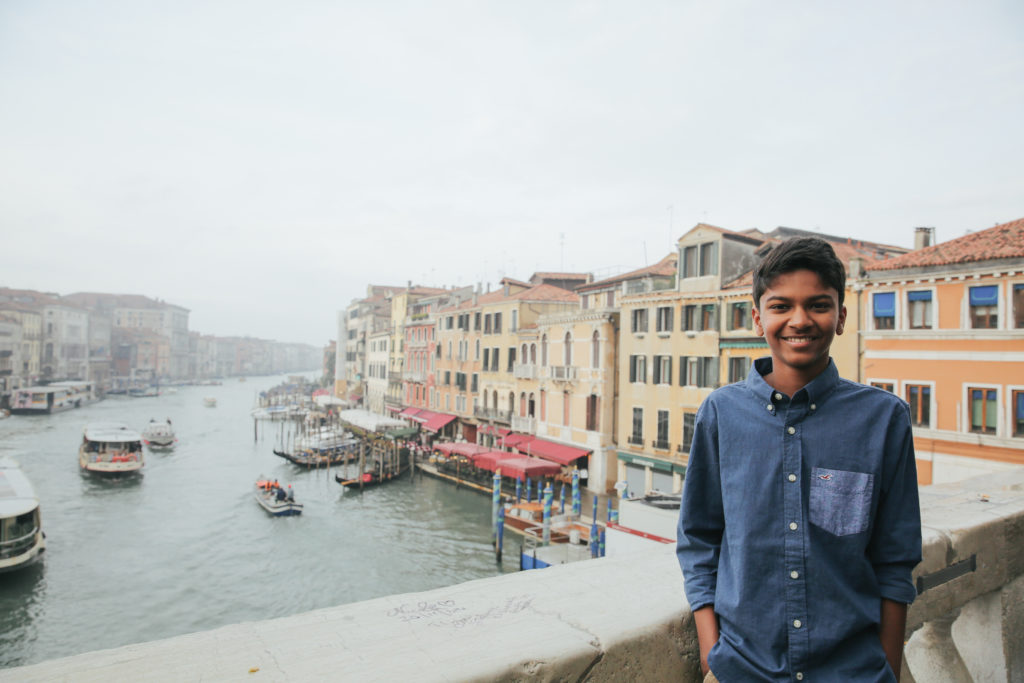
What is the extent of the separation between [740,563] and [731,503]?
0.13 m

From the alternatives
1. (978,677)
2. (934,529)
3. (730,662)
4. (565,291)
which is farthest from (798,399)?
(565,291)

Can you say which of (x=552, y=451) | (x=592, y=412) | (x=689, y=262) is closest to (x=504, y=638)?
(x=689, y=262)

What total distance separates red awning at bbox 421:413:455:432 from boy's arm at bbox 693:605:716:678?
35629mm

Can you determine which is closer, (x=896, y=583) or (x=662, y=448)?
(x=896, y=583)

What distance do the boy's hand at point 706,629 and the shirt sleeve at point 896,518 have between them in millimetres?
352

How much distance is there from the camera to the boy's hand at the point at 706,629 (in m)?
1.36

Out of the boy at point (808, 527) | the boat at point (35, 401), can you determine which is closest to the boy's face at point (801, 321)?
the boy at point (808, 527)

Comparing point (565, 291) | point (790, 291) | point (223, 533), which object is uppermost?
point (565, 291)

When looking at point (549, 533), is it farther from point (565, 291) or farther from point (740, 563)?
point (740, 563)

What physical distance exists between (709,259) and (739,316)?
2.22 m

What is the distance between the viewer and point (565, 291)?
32.8m

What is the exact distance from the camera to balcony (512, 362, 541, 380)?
95.6 feet

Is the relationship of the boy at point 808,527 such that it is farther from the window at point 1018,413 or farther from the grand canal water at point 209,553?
the window at point 1018,413

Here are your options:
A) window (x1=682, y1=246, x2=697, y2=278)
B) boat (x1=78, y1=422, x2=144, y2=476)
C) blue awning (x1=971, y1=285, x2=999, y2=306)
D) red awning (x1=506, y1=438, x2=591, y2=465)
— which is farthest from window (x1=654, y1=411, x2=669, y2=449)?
boat (x1=78, y1=422, x2=144, y2=476)
